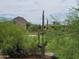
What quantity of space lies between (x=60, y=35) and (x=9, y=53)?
36.6 feet

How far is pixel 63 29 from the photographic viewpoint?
11.1 m

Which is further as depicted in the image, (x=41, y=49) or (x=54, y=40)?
(x=41, y=49)

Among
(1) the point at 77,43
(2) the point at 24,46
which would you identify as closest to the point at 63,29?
(1) the point at 77,43

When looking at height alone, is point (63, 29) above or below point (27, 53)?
above

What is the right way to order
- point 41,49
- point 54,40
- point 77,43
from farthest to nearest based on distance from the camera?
point 41,49, point 54,40, point 77,43

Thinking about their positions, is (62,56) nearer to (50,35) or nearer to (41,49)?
(50,35)

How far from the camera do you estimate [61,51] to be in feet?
37.8

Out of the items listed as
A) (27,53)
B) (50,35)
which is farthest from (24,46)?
(50,35)

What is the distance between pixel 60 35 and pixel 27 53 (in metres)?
11.0

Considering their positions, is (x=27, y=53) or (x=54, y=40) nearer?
(x=54, y=40)

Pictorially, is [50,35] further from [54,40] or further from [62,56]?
[62,56]

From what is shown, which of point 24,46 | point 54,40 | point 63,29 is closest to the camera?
point 63,29

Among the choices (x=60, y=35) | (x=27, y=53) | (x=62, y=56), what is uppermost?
(x=60, y=35)

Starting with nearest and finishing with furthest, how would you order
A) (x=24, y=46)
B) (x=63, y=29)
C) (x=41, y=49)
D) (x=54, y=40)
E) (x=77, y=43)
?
(x=77, y=43)
(x=63, y=29)
(x=54, y=40)
(x=41, y=49)
(x=24, y=46)
